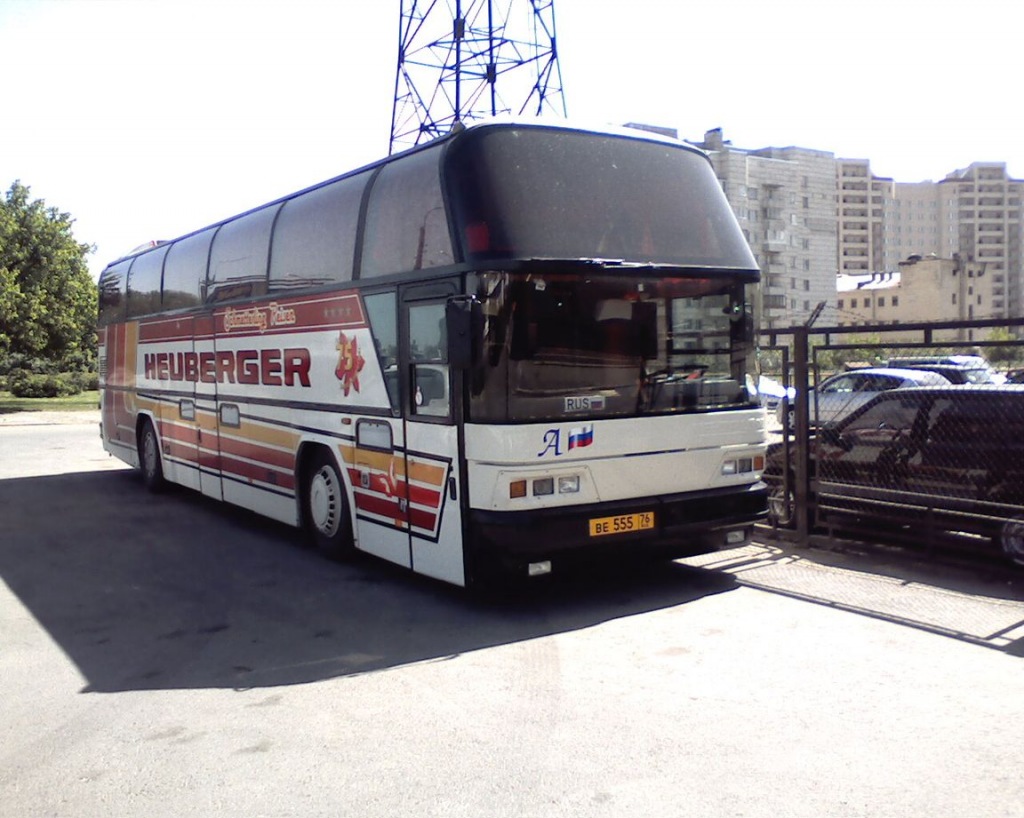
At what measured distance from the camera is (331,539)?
9727 mm

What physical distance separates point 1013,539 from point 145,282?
12378mm

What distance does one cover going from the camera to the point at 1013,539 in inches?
324

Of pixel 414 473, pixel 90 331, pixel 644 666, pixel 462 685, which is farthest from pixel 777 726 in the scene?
pixel 90 331

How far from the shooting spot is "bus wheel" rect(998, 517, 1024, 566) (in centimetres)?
816

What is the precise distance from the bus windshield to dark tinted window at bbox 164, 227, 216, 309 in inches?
269

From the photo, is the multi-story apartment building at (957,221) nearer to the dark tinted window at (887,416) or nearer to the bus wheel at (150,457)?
the bus wheel at (150,457)

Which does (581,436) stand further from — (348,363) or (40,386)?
(40,386)

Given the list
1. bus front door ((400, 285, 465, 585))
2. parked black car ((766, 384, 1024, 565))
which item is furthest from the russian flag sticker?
parked black car ((766, 384, 1024, 565))

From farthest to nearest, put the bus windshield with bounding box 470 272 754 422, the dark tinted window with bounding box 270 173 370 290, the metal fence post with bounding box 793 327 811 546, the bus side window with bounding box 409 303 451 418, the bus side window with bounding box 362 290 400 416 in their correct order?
the metal fence post with bounding box 793 327 811 546 → the dark tinted window with bounding box 270 173 370 290 → the bus side window with bounding box 362 290 400 416 → the bus side window with bounding box 409 303 451 418 → the bus windshield with bounding box 470 272 754 422

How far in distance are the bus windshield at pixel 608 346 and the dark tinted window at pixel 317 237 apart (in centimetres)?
249

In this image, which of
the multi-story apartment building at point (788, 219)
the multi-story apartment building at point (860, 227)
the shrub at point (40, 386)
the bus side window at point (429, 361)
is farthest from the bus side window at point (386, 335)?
the multi-story apartment building at point (788, 219)

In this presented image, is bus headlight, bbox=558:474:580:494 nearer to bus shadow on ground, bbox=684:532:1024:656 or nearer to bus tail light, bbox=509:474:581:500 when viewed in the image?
bus tail light, bbox=509:474:581:500

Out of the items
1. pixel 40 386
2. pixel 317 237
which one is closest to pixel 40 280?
pixel 40 386

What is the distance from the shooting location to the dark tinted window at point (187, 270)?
12.9 meters
